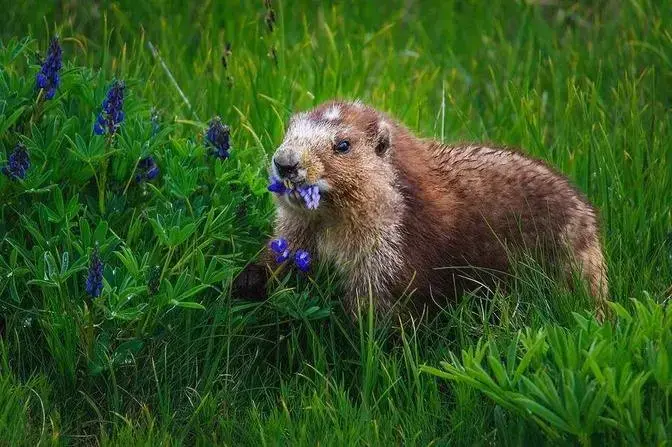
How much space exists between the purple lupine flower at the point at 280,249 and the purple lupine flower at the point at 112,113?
0.77 meters

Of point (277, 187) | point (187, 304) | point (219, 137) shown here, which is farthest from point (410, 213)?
point (187, 304)

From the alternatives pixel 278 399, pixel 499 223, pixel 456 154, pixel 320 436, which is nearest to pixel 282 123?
pixel 456 154

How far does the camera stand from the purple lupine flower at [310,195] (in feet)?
14.6

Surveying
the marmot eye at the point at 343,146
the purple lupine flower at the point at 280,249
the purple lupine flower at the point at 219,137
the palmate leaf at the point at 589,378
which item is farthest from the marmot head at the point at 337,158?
the palmate leaf at the point at 589,378

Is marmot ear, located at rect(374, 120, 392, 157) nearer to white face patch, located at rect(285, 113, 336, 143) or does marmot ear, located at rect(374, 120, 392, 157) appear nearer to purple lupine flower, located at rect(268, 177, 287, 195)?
white face patch, located at rect(285, 113, 336, 143)

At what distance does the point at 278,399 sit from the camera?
4496mm

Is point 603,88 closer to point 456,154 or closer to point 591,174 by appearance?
point 591,174

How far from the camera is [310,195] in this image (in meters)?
4.46

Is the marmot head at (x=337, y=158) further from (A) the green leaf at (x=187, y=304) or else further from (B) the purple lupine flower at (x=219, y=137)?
(A) the green leaf at (x=187, y=304)

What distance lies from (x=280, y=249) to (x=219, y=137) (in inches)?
23.4

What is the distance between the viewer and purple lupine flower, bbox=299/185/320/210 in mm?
4438

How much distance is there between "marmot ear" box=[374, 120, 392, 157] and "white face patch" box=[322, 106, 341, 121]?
170 millimetres

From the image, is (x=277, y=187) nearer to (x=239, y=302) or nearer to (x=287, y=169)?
(x=287, y=169)

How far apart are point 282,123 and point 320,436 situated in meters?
1.99
